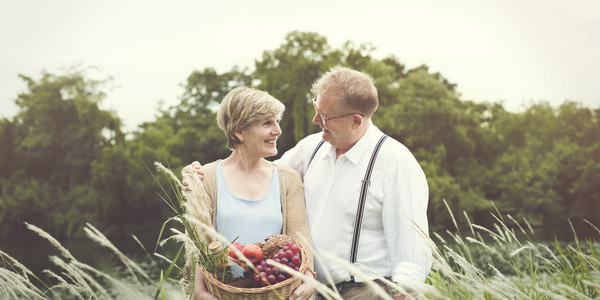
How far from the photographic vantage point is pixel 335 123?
3.19 meters

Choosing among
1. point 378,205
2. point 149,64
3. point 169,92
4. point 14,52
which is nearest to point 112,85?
point 169,92

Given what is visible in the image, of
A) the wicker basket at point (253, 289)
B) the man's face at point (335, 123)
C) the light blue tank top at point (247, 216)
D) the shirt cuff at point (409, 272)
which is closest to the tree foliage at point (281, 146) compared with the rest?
the man's face at point (335, 123)

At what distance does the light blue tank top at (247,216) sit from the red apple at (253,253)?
1.75 feet

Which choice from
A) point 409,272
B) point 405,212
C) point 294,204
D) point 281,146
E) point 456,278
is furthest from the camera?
point 281,146

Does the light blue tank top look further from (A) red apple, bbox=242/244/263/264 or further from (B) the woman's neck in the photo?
(A) red apple, bbox=242/244/263/264

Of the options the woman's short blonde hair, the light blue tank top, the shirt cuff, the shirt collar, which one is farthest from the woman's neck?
the shirt cuff

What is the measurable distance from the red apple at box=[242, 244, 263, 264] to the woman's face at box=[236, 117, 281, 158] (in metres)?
0.92

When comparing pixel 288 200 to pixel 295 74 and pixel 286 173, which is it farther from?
pixel 295 74

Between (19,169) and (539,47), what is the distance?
52.7m

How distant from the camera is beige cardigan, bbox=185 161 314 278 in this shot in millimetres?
2914

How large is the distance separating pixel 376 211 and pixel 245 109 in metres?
1.12

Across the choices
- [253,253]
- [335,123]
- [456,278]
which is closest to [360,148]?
[335,123]

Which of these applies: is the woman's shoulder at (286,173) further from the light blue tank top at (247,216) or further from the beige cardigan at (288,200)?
the light blue tank top at (247,216)

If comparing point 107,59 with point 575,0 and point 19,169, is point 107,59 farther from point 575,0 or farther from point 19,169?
point 575,0
